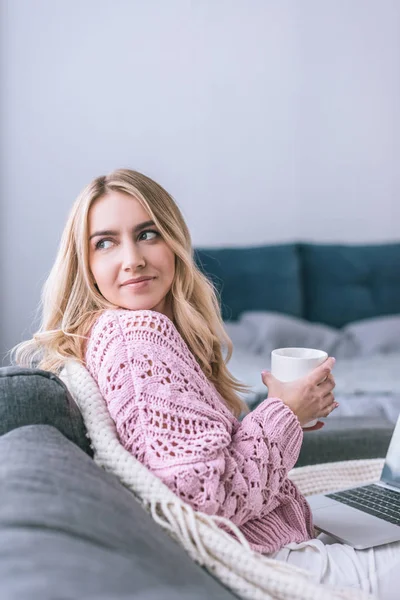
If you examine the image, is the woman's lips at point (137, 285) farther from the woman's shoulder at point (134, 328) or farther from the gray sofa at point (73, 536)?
the gray sofa at point (73, 536)

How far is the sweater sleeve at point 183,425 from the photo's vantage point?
0.93 m

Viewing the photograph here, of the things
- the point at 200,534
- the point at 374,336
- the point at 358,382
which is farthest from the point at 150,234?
the point at 374,336

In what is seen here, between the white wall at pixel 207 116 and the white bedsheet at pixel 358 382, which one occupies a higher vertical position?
the white wall at pixel 207 116

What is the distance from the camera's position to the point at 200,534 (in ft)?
2.78

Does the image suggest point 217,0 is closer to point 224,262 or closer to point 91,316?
point 224,262

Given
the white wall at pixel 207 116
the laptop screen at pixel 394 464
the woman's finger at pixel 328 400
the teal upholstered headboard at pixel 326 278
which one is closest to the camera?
the woman's finger at pixel 328 400

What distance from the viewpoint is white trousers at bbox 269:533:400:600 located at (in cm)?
98

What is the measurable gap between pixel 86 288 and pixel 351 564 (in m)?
0.62

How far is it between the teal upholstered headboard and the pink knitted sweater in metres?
2.44

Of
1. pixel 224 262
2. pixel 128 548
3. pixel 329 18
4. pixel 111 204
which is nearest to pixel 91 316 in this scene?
pixel 111 204

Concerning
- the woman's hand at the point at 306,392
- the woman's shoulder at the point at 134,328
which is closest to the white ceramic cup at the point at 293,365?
the woman's hand at the point at 306,392

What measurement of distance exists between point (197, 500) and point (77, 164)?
3.04m

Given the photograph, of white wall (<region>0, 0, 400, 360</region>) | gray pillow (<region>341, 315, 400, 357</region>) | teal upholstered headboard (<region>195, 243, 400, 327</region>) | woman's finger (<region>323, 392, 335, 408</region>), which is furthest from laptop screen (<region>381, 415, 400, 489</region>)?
white wall (<region>0, 0, 400, 360</region>)

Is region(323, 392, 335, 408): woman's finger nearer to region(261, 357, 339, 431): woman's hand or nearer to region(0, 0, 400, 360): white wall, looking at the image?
→ region(261, 357, 339, 431): woman's hand
